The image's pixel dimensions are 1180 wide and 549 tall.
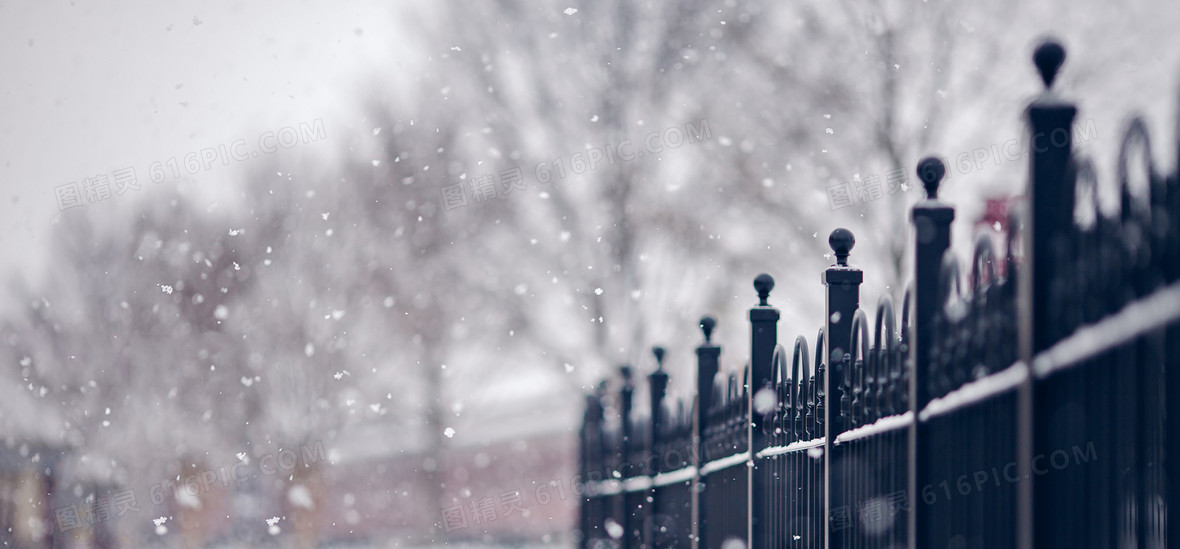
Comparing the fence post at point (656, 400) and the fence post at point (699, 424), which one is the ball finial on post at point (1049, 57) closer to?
the fence post at point (699, 424)

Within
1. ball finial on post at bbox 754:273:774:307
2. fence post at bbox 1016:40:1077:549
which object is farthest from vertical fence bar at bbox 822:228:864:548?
fence post at bbox 1016:40:1077:549

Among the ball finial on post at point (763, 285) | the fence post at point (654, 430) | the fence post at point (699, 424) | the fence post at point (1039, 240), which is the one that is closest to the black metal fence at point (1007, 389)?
the fence post at point (1039, 240)

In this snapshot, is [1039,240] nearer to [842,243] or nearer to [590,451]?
[842,243]

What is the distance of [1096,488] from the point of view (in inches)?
68.7

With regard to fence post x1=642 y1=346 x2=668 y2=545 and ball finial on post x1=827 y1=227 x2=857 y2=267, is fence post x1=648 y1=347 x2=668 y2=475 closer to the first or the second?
A: fence post x1=642 y1=346 x2=668 y2=545

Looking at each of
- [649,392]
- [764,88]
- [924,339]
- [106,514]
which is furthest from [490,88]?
[106,514]

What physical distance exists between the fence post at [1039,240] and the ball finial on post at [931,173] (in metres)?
0.65

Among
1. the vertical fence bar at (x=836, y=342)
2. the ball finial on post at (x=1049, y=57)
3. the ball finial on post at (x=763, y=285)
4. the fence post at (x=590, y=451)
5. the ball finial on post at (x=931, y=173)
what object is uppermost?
the ball finial on post at (x=1049, y=57)

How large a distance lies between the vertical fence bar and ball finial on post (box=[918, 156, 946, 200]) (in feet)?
1.88

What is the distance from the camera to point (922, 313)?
2387mm

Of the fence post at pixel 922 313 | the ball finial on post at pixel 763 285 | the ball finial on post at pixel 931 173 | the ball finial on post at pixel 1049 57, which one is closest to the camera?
the ball finial on post at pixel 1049 57

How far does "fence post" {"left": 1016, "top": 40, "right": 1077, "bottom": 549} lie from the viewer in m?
1.83

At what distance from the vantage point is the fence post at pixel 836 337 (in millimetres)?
3010

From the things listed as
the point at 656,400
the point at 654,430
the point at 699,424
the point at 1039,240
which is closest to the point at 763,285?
the point at 699,424
